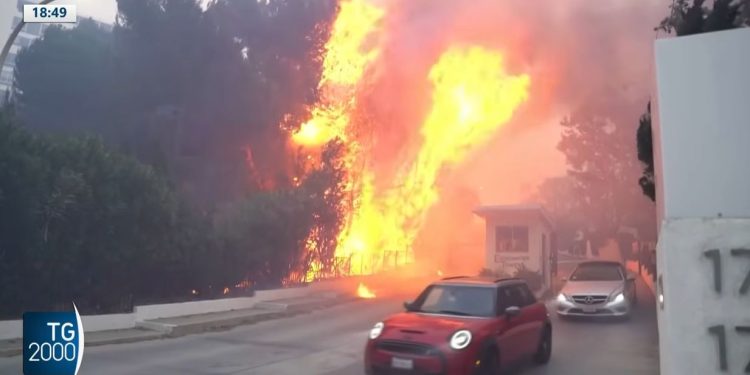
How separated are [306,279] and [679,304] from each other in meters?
22.0

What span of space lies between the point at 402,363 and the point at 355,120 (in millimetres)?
28287

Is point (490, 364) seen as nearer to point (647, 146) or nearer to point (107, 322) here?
point (647, 146)

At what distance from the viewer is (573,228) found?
53.2 meters

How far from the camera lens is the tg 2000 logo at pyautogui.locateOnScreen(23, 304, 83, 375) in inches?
251

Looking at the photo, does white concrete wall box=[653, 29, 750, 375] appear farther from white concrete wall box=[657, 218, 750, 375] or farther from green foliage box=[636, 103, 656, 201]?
green foliage box=[636, 103, 656, 201]

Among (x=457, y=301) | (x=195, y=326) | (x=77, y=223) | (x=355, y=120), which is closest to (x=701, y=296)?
(x=457, y=301)

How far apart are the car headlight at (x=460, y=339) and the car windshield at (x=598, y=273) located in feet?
35.3

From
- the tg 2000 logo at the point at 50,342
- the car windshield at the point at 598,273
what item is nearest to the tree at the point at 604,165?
the car windshield at the point at 598,273

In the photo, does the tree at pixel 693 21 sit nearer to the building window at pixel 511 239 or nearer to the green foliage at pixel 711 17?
the green foliage at pixel 711 17

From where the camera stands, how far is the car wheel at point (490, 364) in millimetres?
8914

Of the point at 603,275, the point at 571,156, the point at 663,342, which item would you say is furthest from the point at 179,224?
the point at 571,156

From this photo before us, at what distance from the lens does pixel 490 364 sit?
30.0 ft

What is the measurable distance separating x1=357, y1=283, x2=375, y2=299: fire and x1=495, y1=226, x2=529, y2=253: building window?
5.80 m

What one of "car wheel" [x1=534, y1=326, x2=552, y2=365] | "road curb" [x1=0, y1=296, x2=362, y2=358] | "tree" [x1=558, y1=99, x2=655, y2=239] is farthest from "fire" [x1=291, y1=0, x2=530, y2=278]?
"car wheel" [x1=534, y1=326, x2=552, y2=365]
